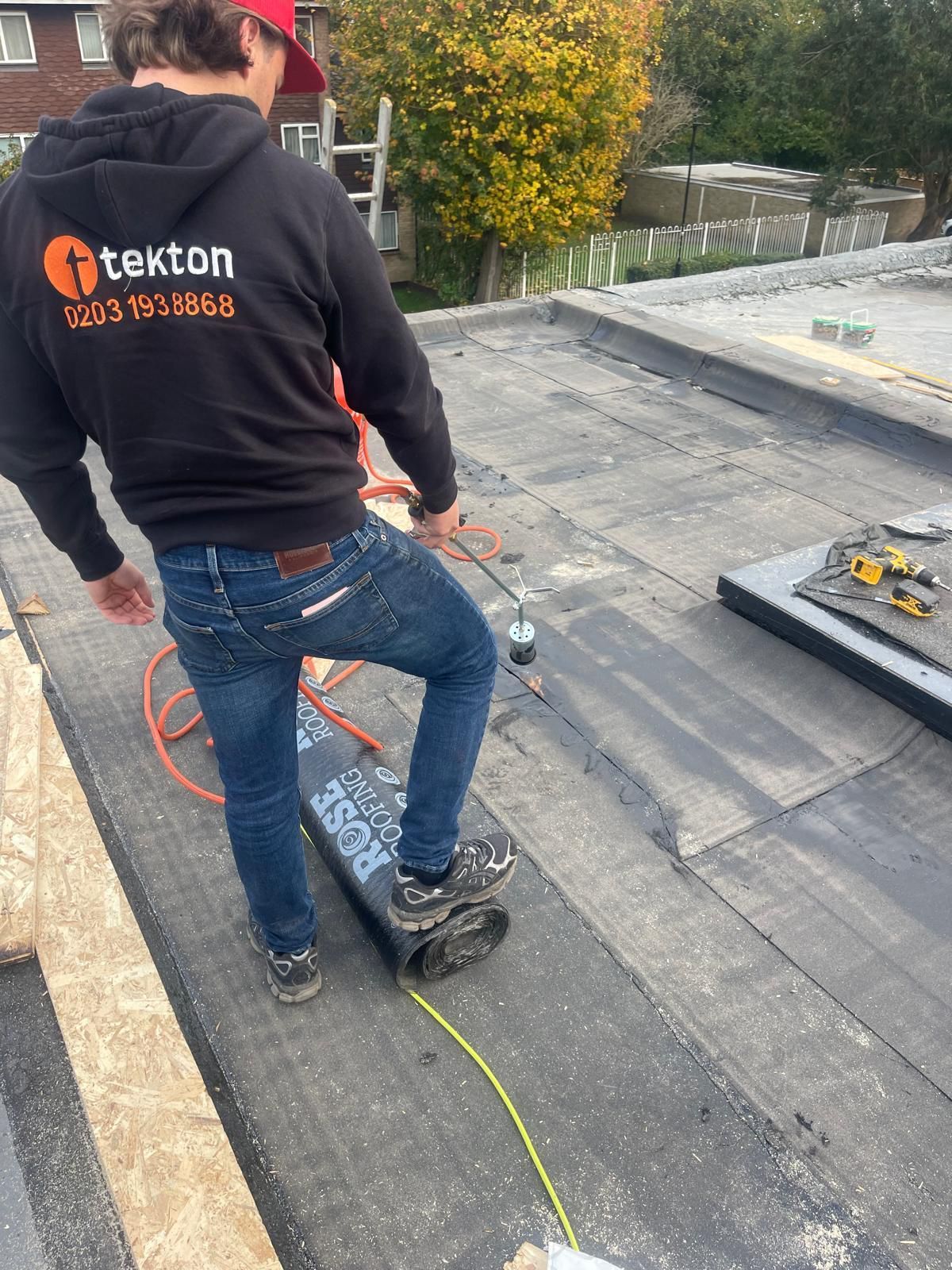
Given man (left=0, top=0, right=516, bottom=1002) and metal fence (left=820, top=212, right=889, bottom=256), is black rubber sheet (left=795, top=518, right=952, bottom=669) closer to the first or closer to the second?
man (left=0, top=0, right=516, bottom=1002)

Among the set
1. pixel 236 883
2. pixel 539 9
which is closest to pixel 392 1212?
pixel 236 883

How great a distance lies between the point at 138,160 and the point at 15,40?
20199 millimetres

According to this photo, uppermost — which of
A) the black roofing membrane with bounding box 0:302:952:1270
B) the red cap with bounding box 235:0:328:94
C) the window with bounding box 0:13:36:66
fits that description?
the window with bounding box 0:13:36:66

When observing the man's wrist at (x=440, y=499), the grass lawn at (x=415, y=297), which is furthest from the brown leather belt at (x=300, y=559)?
the grass lawn at (x=415, y=297)

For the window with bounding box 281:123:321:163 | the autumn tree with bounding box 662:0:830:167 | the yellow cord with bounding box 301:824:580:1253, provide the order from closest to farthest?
the yellow cord with bounding box 301:824:580:1253, the window with bounding box 281:123:321:163, the autumn tree with bounding box 662:0:830:167

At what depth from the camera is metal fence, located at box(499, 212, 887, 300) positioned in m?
18.4

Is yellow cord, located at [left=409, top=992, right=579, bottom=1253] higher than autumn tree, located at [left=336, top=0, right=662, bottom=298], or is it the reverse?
autumn tree, located at [left=336, top=0, right=662, bottom=298]

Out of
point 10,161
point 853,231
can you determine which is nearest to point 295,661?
point 10,161

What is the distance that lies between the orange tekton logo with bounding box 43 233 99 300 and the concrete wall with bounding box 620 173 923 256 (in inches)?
918

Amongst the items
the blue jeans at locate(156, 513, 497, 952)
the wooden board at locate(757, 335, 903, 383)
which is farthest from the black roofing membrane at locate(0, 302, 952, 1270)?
the wooden board at locate(757, 335, 903, 383)

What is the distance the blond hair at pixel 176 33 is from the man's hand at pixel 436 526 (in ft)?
2.75

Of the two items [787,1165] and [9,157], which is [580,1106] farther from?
[9,157]

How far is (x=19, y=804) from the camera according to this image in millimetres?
2467

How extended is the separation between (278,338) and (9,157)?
19.4m
